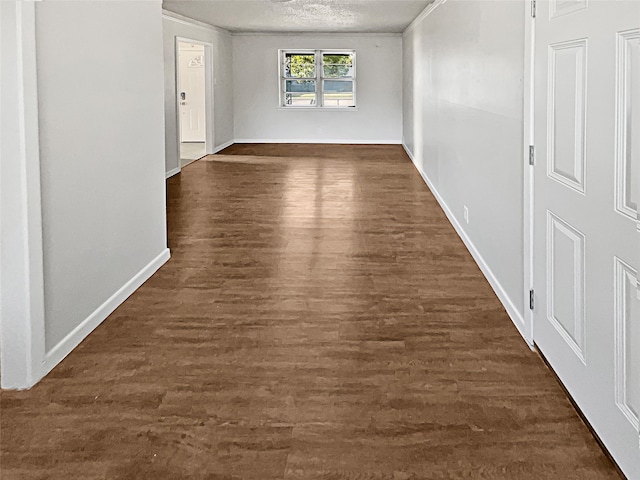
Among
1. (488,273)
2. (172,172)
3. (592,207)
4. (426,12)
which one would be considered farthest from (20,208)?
(426,12)

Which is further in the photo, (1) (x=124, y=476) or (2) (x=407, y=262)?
(2) (x=407, y=262)

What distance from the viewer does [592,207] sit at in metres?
2.30

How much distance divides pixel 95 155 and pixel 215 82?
359 inches

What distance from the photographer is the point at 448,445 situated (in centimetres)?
234

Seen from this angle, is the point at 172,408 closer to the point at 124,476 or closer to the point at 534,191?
the point at 124,476

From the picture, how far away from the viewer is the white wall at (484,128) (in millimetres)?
3551

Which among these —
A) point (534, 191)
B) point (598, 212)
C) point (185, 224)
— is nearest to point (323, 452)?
point (598, 212)

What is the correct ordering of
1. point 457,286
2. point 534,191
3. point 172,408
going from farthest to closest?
point 457,286
point 534,191
point 172,408

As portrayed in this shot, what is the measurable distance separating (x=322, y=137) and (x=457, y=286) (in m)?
10.7

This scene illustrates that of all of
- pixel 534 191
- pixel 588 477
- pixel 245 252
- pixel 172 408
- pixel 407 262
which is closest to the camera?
pixel 588 477

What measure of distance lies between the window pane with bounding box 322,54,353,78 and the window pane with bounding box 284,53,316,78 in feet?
0.81

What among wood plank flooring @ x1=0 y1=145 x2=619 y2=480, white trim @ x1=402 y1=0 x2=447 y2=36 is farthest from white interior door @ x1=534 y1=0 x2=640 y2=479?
white trim @ x1=402 y1=0 x2=447 y2=36

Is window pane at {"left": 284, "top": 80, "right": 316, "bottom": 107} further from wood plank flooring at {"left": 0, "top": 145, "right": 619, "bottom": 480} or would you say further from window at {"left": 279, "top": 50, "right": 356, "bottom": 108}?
wood plank flooring at {"left": 0, "top": 145, "right": 619, "bottom": 480}

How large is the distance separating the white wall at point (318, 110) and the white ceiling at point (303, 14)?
78 centimetres
